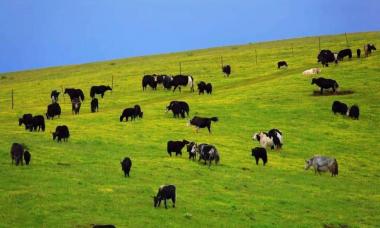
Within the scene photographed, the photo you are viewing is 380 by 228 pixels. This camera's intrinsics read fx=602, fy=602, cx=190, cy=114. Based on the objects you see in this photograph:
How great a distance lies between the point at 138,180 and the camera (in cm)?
2702

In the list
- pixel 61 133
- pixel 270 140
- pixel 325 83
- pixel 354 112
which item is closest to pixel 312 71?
pixel 325 83

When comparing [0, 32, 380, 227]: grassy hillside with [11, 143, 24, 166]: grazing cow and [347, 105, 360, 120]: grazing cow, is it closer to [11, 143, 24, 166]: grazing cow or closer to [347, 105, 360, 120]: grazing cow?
[11, 143, 24, 166]: grazing cow

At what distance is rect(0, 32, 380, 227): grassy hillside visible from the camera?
22.8m

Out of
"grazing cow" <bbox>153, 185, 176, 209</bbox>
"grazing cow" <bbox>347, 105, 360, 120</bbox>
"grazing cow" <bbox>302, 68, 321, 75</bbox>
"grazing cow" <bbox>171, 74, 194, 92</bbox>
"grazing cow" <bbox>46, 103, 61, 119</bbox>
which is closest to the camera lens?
"grazing cow" <bbox>153, 185, 176, 209</bbox>

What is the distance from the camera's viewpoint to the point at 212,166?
3119 centimetres

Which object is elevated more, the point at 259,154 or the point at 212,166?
the point at 259,154

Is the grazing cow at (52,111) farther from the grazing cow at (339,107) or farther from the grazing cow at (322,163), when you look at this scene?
the grazing cow at (322,163)

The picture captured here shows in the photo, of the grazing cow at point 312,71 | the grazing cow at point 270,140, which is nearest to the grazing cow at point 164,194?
the grazing cow at point 270,140

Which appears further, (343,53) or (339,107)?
(343,53)

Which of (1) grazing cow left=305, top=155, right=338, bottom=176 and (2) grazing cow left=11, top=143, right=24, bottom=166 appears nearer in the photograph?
(2) grazing cow left=11, top=143, right=24, bottom=166

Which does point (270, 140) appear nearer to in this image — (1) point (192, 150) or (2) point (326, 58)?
(1) point (192, 150)

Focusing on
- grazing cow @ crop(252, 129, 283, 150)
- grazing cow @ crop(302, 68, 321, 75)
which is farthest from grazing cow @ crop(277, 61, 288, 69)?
grazing cow @ crop(252, 129, 283, 150)

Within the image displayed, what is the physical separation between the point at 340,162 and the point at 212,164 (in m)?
8.84

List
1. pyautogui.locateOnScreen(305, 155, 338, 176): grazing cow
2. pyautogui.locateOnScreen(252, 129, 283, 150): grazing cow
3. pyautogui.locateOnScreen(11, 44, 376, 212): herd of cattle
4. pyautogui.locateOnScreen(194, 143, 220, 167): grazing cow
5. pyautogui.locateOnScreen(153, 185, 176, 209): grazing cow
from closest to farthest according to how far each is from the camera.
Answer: pyautogui.locateOnScreen(153, 185, 176, 209): grazing cow → pyautogui.locateOnScreen(11, 44, 376, 212): herd of cattle → pyautogui.locateOnScreen(194, 143, 220, 167): grazing cow → pyautogui.locateOnScreen(305, 155, 338, 176): grazing cow → pyautogui.locateOnScreen(252, 129, 283, 150): grazing cow
